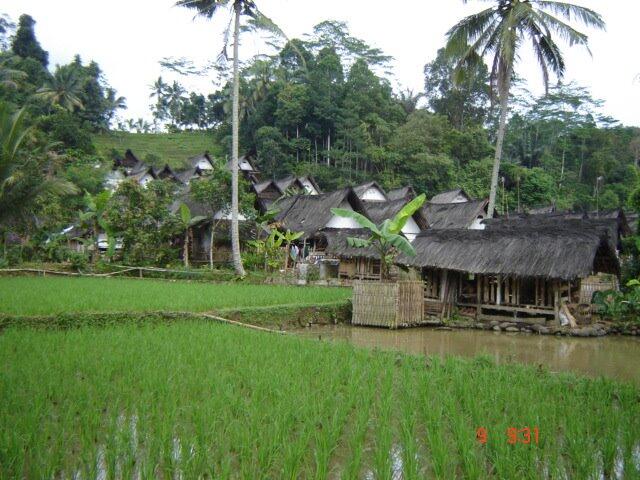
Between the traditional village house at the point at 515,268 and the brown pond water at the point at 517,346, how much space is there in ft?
3.96

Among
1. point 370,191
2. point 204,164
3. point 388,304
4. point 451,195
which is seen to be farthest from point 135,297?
point 204,164

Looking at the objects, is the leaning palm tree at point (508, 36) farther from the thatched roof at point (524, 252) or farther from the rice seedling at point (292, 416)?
the rice seedling at point (292, 416)

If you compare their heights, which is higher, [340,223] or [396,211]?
[396,211]

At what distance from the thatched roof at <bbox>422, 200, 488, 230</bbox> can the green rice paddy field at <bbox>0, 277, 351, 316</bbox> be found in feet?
32.9

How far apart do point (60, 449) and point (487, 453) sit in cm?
305

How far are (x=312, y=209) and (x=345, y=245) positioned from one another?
4.59m

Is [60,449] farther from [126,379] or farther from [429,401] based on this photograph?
[429,401]

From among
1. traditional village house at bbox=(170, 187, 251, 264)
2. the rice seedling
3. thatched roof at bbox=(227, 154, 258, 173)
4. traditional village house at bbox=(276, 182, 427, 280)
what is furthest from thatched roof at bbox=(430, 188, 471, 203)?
the rice seedling

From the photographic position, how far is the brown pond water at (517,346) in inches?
319

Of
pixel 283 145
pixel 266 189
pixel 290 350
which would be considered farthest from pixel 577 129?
pixel 290 350

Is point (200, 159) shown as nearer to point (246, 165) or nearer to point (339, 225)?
point (246, 165)

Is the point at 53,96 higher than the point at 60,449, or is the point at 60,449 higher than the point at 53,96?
the point at 53,96

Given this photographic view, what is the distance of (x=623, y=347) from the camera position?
9.61 metres

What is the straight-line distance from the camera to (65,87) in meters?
41.1
